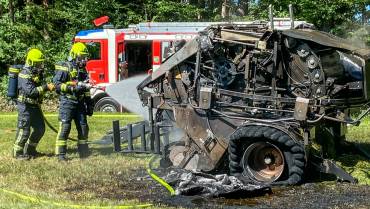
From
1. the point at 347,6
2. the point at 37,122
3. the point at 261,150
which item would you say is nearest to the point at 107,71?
the point at 347,6

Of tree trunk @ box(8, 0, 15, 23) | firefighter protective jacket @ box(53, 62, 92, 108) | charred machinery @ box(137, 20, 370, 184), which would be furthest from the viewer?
tree trunk @ box(8, 0, 15, 23)

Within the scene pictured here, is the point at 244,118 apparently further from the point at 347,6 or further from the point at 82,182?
the point at 347,6

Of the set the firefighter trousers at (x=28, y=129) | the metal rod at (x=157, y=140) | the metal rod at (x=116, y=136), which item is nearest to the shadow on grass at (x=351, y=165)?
the metal rod at (x=157, y=140)

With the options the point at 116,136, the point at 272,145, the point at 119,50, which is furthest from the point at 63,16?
the point at 272,145

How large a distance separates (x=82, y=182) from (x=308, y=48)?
3.49 m

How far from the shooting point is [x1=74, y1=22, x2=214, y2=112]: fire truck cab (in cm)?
1902

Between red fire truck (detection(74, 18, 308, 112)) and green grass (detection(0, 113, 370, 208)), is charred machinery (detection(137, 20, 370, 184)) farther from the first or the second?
red fire truck (detection(74, 18, 308, 112))

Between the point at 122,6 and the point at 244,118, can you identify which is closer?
the point at 244,118

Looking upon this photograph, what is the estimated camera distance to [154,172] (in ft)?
29.3

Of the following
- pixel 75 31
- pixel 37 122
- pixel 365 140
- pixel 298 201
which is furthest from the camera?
pixel 75 31

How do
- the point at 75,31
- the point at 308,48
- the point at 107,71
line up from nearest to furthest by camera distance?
1. the point at 308,48
2. the point at 107,71
3. the point at 75,31

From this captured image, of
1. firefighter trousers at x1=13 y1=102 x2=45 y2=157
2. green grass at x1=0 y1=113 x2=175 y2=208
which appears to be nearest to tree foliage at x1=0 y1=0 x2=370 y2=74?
green grass at x1=0 y1=113 x2=175 y2=208

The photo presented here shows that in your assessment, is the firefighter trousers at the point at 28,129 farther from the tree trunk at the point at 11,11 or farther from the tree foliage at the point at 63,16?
the tree trunk at the point at 11,11

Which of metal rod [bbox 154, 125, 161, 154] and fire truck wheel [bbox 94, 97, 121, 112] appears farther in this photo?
fire truck wheel [bbox 94, 97, 121, 112]
